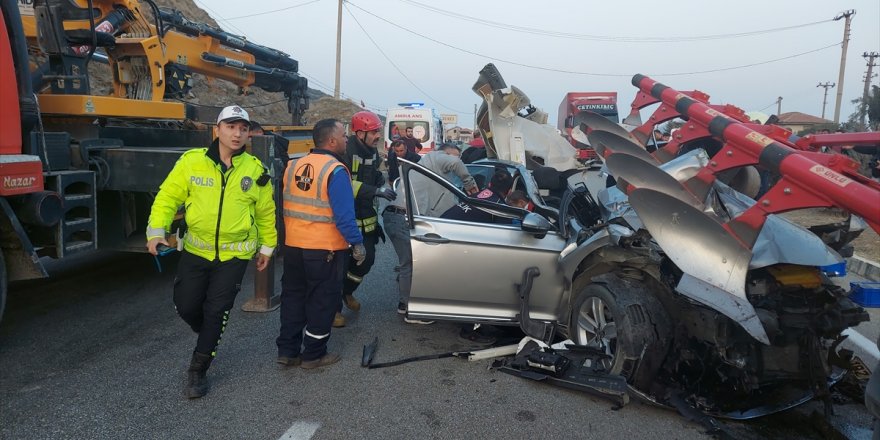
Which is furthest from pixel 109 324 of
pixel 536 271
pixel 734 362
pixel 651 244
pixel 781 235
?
pixel 781 235

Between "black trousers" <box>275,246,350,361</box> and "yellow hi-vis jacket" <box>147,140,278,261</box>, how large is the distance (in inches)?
20.5

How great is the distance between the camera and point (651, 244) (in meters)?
3.77

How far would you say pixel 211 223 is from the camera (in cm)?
345

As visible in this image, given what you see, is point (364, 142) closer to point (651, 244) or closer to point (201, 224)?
point (201, 224)

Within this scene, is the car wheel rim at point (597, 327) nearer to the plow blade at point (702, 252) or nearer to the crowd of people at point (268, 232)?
the plow blade at point (702, 252)

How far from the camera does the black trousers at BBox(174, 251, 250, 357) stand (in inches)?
138

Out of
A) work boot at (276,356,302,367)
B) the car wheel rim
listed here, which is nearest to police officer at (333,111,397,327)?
work boot at (276,356,302,367)

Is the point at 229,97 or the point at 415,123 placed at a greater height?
the point at 229,97

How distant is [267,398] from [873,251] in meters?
9.96

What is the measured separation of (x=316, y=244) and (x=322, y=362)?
888 millimetres

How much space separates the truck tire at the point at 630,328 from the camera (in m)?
3.56

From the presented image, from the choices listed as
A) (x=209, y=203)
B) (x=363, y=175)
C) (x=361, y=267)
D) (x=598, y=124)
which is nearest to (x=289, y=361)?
(x=209, y=203)

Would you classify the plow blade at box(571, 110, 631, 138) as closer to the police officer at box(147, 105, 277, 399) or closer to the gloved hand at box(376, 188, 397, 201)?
the gloved hand at box(376, 188, 397, 201)

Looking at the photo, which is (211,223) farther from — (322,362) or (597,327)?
(597,327)
